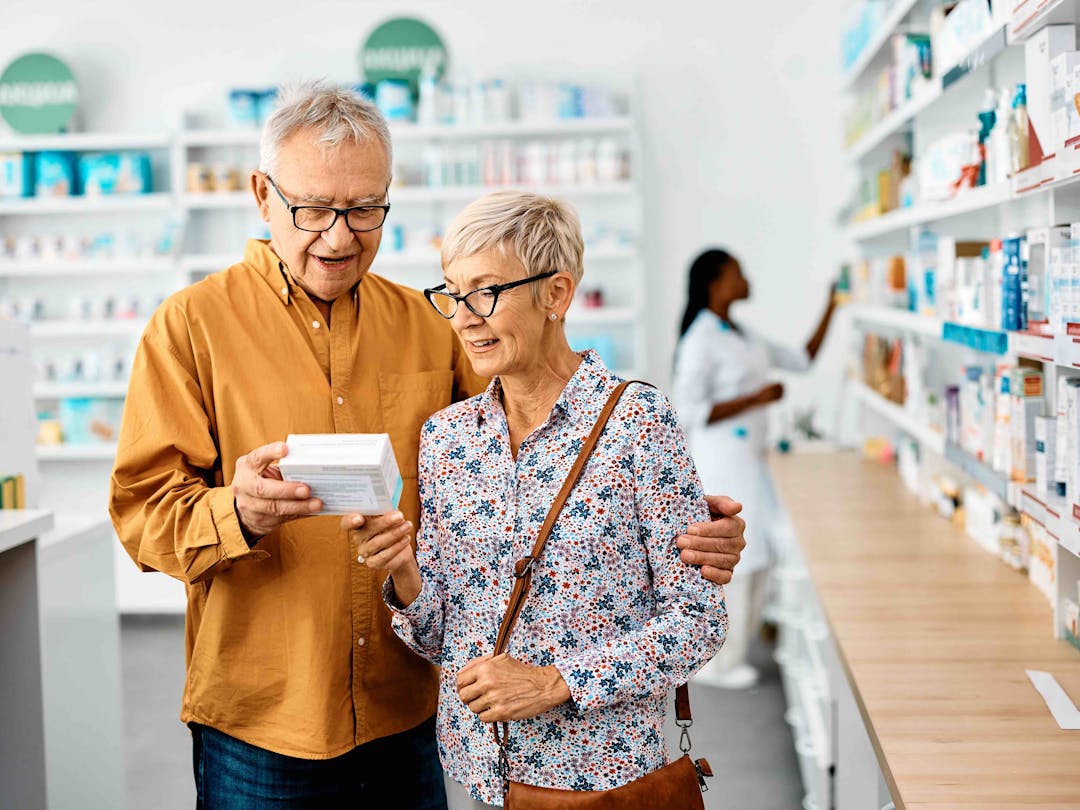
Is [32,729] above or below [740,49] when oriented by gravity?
below

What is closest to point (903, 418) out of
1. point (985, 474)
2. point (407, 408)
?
point (985, 474)

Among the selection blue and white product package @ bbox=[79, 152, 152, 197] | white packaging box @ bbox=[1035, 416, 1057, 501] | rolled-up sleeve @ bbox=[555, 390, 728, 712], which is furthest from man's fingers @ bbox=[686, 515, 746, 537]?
blue and white product package @ bbox=[79, 152, 152, 197]

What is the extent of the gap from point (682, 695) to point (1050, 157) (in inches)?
54.5

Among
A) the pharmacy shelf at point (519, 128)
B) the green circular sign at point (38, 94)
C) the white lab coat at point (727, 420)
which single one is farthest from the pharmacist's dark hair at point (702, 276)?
the green circular sign at point (38, 94)

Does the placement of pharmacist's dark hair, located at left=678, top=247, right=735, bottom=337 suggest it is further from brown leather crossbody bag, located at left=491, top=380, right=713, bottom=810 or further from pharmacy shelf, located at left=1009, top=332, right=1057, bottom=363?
brown leather crossbody bag, located at left=491, top=380, right=713, bottom=810

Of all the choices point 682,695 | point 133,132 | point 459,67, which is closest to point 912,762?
point 682,695

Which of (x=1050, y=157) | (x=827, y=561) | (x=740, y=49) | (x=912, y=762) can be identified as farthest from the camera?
(x=740, y=49)

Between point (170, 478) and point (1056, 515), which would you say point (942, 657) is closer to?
point (1056, 515)

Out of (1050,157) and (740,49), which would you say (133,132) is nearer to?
(740,49)

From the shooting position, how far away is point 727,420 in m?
5.21

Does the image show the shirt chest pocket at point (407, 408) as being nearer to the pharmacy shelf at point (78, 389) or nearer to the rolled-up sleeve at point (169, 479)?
the rolled-up sleeve at point (169, 479)

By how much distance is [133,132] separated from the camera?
7117mm

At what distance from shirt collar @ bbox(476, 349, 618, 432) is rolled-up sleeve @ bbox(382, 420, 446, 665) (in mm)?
119

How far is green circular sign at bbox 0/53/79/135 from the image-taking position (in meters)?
6.88
